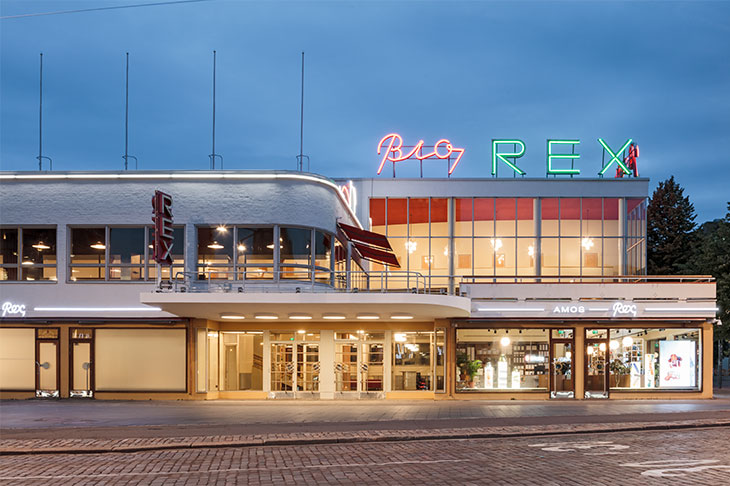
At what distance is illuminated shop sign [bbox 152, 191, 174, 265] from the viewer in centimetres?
2283

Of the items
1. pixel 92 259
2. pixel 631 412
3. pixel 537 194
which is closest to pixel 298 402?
pixel 92 259

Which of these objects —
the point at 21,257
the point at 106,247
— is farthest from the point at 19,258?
the point at 106,247

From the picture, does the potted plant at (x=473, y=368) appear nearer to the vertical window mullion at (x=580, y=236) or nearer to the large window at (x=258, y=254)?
the large window at (x=258, y=254)

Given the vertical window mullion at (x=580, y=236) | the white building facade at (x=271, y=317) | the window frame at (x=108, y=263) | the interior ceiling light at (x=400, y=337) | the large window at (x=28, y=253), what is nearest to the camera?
the white building facade at (x=271, y=317)

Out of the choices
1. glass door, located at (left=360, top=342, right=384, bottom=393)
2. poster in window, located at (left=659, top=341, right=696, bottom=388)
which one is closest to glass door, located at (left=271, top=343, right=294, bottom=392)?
glass door, located at (left=360, top=342, right=384, bottom=393)

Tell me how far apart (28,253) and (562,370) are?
19.9 metres

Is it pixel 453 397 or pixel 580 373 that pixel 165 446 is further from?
pixel 580 373

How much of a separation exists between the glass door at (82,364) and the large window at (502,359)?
13.3 m

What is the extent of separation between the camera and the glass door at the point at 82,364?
26219mm

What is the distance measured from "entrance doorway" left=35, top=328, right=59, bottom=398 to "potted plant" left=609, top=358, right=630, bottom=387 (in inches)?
795

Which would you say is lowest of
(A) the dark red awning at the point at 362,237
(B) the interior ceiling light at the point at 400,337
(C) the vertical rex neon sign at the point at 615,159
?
(B) the interior ceiling light at the point at 400,337

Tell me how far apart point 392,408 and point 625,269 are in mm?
22885

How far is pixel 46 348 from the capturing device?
86.7 ft

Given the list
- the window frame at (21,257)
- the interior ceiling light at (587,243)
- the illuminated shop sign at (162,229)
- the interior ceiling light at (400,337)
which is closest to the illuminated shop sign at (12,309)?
the window frame at (21,257)
